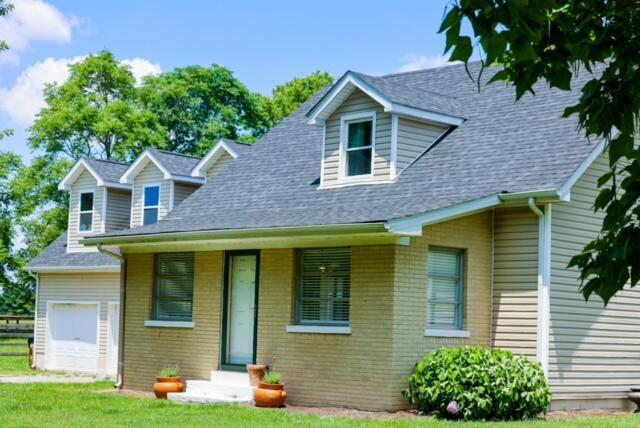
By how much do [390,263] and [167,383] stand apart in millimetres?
5060

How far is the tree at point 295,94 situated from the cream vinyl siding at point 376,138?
3107 cm

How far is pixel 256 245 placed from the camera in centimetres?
1742

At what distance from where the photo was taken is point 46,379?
23094 mm

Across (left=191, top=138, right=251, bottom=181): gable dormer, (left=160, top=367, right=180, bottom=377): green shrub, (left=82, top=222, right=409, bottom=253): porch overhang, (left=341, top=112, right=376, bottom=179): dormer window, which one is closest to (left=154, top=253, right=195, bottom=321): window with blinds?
(left=82, top=222, right=409, bottom=253): porch overhang

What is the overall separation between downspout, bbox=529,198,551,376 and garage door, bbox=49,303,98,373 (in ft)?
46.8

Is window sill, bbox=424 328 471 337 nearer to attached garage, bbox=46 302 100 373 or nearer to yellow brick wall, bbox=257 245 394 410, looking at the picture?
yellow brick wall, bbox=257 245 394 410

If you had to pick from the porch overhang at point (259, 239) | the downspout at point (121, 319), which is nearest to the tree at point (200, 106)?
the downspout at point (121, 319)

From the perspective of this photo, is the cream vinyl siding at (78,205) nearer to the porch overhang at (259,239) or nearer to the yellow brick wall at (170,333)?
the porch overhang at (259,239)

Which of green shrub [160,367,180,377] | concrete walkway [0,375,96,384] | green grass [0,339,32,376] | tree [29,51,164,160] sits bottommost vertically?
green grass [0,339,32,376]

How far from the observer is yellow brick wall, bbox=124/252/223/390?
18.2 m

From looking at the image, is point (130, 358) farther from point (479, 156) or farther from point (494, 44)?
point (494, 44)

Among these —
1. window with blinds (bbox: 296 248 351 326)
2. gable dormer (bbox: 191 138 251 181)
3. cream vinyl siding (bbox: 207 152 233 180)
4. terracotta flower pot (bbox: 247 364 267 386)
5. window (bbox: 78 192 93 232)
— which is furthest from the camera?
window (bbox: 78 192 93 232)

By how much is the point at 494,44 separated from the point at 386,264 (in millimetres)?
11969

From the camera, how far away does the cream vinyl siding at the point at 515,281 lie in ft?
52.5
